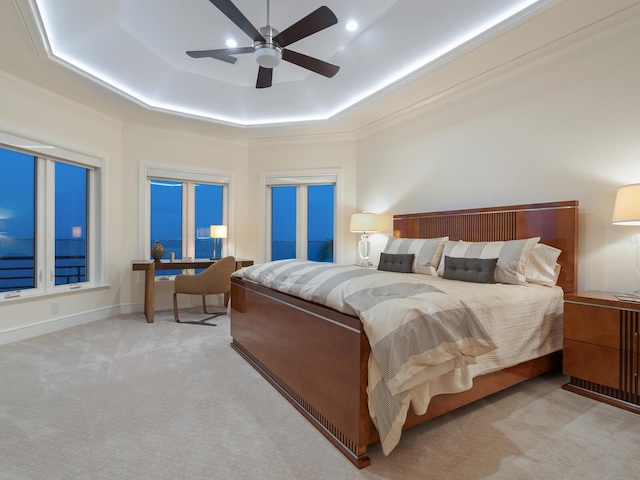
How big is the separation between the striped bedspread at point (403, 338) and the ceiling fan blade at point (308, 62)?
219cm

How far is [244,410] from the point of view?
2168 millimetres

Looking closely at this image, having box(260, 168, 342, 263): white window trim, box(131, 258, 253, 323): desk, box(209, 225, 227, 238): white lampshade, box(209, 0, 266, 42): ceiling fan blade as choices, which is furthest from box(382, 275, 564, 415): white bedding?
box(209, 225, 227, 238): white lampshade

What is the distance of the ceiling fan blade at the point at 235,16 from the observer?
238cm

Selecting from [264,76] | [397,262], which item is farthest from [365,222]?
[264,76]

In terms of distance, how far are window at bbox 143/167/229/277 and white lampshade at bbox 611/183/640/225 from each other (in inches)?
197

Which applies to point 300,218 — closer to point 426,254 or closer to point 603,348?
point 426,254

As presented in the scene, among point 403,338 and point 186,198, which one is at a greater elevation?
point 186,198

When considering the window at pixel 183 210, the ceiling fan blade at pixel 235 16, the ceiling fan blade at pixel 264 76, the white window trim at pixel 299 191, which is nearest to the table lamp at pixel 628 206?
the ceiling fan blade at pixel 235 16

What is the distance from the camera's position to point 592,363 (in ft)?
7.80

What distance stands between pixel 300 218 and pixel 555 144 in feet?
12.5

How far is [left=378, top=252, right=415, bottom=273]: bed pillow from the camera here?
12.0 feet

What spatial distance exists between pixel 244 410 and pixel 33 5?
341 centimetres

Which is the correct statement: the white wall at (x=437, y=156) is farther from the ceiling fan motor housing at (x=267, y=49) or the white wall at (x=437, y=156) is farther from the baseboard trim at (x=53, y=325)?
the ceiling fan motor housing at (x=267, y=49)

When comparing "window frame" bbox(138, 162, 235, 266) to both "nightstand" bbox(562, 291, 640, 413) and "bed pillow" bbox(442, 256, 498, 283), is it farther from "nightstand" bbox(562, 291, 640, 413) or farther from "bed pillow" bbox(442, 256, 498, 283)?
"nightstand" bbox(562, 291, 640, 413)
